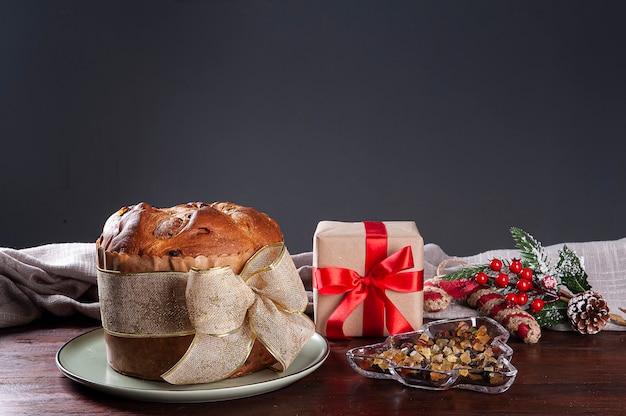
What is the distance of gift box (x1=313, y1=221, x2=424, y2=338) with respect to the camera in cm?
128

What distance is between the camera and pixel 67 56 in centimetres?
316

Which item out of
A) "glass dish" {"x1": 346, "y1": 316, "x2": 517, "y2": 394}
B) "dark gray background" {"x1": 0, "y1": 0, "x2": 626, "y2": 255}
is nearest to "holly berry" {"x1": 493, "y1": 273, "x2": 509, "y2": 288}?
"glass dish" {"x1": 346, "y1": 316, "x2": 517, "y2": 394}

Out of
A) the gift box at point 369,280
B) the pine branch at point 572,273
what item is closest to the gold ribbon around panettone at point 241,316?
the gift box at point 369,280

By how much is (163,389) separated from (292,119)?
7.63ft

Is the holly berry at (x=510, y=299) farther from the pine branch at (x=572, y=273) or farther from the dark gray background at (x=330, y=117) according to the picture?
the dark gray background at (x=330, y=117)

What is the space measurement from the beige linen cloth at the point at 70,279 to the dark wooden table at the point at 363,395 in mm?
228

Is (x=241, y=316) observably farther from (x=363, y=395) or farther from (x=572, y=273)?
(x=572, y=273)

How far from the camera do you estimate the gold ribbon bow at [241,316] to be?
97 cm

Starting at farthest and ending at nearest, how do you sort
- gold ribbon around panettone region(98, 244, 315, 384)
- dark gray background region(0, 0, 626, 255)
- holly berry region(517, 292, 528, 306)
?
dark gray background region(0, 0, 626, 255)
holly berry region(517, 292, 528, 306)
gold ribbon around panettone region(98, 244, 315, 384)

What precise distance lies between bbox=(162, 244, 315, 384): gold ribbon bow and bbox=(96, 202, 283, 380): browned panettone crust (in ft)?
0.09

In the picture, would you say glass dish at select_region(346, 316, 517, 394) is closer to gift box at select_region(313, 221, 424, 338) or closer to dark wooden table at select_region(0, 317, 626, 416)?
dark wooden table at select_region(0, 317, 626, 416)

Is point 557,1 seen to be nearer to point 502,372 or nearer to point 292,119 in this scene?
point 292,119

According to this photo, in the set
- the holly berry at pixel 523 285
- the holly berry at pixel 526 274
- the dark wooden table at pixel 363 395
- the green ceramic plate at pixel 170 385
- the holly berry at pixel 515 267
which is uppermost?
the holly berry at pixel 515 267

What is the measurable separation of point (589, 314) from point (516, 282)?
17 cm
